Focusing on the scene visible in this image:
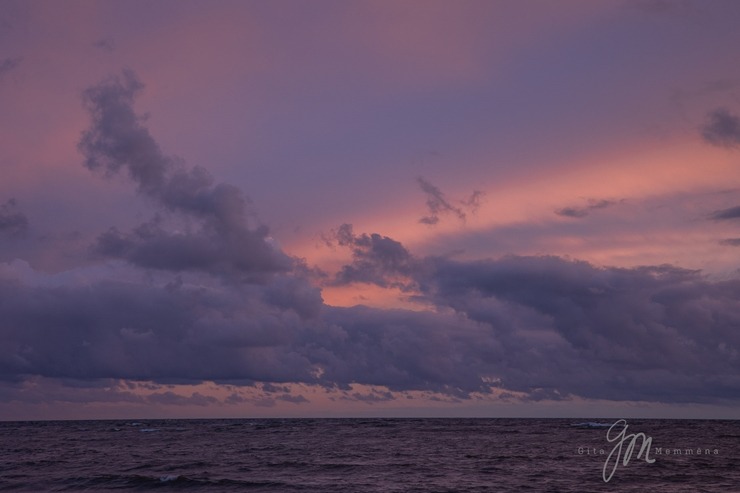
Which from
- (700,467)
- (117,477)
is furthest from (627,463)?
(117,477)

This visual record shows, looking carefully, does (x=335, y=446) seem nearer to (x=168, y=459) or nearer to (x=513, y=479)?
(x=168, y=459)

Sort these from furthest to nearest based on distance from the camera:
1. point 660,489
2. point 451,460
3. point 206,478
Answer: point 451,460 < point 206,478 < point 660,489

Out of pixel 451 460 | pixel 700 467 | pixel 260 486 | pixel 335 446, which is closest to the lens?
pixel 260 486

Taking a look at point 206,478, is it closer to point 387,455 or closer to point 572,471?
point 387,455

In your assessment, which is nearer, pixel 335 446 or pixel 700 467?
pixel 700 467

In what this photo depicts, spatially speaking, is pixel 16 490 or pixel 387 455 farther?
pixel 387 455

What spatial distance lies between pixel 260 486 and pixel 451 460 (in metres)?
26.6

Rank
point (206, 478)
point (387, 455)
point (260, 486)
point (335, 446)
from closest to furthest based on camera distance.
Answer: point (260, 486) → point (206, 478) → point (387, 455) → point (335, 446)

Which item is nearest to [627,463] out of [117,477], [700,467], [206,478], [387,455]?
[700,467]

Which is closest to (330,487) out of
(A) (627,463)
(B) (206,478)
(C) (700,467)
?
(B) (206,478)

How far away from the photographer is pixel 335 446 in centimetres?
9325

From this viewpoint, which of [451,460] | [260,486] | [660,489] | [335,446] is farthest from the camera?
[335,446]

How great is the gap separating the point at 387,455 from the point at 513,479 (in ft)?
85.8

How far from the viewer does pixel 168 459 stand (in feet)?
240
